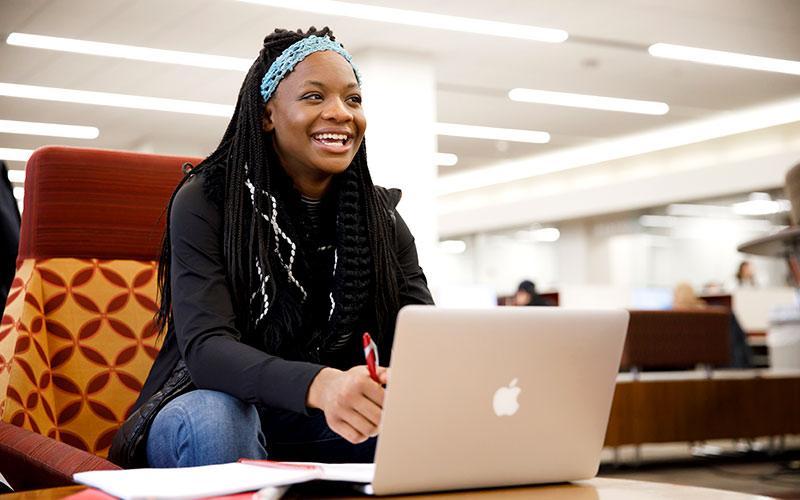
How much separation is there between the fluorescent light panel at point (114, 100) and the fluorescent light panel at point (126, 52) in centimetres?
51

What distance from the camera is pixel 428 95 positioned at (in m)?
8.38

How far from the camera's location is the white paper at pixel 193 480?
889 millimetres

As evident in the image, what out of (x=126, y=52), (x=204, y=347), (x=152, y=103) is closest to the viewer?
(x=204, y=347)

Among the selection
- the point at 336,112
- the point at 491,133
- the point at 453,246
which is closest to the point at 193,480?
the point at 336,112

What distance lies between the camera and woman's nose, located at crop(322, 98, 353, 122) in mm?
1535

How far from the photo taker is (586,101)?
9.66 meters

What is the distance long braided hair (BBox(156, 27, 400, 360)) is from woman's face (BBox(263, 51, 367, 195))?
64 millimetres

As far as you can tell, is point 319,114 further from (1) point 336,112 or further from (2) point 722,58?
(2) point 722,58

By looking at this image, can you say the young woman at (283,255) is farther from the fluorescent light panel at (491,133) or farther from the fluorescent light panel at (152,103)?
the fluorescent light panel at (491,133)

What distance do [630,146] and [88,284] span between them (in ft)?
34.7

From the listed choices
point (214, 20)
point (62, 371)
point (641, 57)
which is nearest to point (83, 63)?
point (214, 20)

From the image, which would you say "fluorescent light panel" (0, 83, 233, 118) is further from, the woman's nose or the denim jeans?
the denim jeans

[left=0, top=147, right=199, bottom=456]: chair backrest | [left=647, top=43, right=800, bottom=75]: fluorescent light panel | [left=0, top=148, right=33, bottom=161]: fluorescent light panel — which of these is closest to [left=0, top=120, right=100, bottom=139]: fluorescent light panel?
[left=0, top=148, right=33, bottom=161]: fluorescent light panel

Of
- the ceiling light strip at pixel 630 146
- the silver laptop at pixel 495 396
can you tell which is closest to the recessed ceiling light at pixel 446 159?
the ceiling light strip at pixel 630 146
